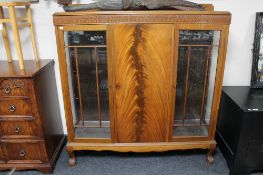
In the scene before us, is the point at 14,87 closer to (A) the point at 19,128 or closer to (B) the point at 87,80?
(A) the point at 19,128

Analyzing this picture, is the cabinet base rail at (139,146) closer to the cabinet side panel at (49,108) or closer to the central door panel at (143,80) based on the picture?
the central door panel at (143,80)

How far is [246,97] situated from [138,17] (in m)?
1.09

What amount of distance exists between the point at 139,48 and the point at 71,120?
2.54 ft

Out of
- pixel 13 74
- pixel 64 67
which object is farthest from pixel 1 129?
pixel 64 67

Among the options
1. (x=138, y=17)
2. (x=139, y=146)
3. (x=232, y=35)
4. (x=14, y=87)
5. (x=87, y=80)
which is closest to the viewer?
(x=138, y=17)

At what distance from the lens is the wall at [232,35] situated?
188cm

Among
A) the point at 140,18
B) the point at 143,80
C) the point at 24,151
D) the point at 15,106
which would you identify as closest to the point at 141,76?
the point at 143,80

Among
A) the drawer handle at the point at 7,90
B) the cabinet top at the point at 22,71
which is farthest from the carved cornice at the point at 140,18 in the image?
the drawer handle at the point at 7,90

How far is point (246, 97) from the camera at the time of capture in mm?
1834

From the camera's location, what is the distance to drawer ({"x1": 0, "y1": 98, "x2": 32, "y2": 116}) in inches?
64.9

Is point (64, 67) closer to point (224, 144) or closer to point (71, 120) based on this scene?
point (71, 120)

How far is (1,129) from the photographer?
1739 mm

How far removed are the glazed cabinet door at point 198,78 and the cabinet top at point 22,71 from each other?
102 centimetres

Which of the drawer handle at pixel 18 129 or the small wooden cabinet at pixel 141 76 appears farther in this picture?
the drawer handle at pixel 18 129
